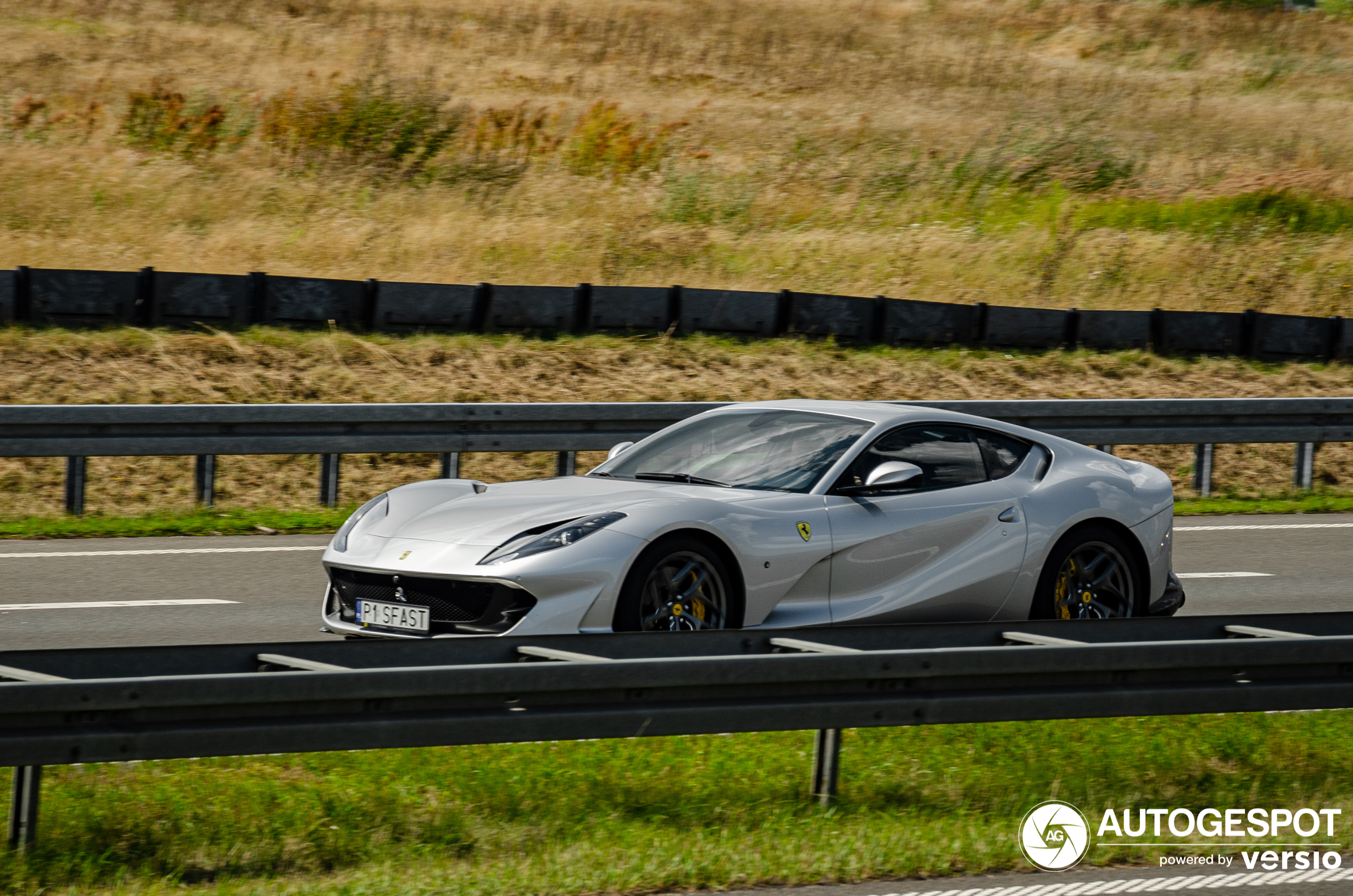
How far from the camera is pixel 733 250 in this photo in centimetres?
2530

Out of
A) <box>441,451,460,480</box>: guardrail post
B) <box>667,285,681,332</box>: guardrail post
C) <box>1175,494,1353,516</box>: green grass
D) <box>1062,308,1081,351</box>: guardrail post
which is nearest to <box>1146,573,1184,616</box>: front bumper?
<box>1175,494,1353,516</box>: green grass

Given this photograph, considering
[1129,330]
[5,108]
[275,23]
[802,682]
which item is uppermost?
[275,23]

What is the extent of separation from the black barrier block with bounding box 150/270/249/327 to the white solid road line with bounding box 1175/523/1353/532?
9.85 meters

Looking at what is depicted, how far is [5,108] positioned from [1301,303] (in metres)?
22.9

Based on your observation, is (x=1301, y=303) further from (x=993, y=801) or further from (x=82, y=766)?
(x=82, y=766)

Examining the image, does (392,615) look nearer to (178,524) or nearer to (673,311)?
(178,524)

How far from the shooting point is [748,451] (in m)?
7.73

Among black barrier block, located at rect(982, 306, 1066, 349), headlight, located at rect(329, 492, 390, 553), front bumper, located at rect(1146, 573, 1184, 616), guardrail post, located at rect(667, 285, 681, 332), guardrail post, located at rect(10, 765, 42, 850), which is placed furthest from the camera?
black barrier block, located at rect(982, 306, 1066, 349)

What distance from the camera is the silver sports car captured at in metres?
6.52

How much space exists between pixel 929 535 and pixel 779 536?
0.86 m

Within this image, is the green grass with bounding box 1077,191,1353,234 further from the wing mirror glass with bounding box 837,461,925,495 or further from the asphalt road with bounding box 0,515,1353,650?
the wing mirror glass with bounding box 837,461,925,495

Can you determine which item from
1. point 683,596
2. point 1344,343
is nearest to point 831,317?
point 1344,343

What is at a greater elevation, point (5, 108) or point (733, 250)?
point (5, 108)

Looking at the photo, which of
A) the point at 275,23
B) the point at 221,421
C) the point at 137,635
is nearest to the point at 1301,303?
the point at 221,421
